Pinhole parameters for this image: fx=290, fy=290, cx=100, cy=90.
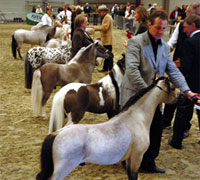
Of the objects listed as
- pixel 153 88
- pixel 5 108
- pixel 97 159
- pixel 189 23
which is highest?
pixel 189 23

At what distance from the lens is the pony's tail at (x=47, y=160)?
278 cm

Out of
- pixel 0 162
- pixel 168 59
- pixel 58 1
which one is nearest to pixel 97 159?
pixel 168 59

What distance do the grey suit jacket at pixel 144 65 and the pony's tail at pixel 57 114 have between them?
126 cm

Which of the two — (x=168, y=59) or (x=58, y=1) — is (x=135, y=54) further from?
(x=58, y=1)

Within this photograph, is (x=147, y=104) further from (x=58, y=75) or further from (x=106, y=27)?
(x=106, y=27)

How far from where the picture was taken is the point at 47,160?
2.79 meters

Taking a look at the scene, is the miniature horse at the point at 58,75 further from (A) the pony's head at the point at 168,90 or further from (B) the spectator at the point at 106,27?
(B) the spectator at the point at 106,27

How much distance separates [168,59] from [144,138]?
1.05 metres

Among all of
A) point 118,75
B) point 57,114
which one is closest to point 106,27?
point 118,75

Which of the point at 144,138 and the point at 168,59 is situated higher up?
the point at 168,59

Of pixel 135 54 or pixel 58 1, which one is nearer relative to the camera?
pixel 135 54

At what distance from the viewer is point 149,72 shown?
3467mm

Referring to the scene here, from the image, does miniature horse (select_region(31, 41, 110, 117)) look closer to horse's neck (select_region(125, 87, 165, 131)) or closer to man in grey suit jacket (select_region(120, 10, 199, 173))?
man in grey suit jacket (select_region(120, 10, 199, 173))

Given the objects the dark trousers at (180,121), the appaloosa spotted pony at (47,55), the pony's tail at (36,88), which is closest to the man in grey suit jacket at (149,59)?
the dark trousers at (180,121)
